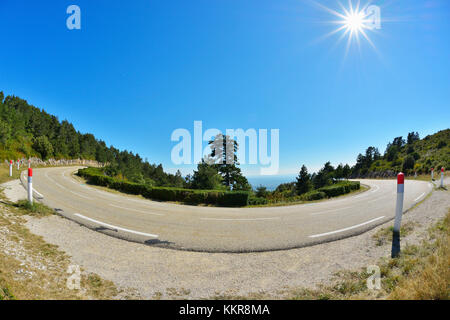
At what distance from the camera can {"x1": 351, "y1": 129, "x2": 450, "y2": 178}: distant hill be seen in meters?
37.5

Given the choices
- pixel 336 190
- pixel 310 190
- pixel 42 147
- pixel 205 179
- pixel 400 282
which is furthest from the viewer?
pixel 42 147

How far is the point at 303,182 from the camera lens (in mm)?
43656

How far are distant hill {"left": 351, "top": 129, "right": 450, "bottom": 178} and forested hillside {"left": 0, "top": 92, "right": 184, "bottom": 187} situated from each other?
56796 mm

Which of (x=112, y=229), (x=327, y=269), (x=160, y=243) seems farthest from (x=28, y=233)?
(x=327, y=269)

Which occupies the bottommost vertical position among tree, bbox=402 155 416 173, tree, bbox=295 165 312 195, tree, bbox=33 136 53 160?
tree, bbox=295 165 312 195

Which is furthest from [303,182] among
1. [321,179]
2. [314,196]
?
[314,196]

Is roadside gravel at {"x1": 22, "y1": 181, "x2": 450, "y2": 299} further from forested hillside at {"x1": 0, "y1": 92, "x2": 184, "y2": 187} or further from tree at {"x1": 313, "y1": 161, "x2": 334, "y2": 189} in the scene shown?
tree at {"x1": 313, "y1": 161, "x2": 334, "y2": 189}

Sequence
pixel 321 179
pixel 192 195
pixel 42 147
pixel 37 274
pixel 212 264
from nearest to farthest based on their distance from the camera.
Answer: pixel 37 274
pixel 212 264
pixel 192 195
pixel 321 179
pixel 42 147

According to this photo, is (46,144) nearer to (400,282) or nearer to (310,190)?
(400,282)

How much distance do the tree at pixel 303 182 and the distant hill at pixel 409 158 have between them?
20715mm

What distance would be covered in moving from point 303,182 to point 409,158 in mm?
29159

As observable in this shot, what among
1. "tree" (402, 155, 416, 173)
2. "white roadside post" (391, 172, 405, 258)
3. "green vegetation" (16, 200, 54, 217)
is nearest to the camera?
"white roadside post" (391, 172, 405, 258)

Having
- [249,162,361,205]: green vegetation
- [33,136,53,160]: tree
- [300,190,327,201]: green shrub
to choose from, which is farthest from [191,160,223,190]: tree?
[33,136,53,160]: tree

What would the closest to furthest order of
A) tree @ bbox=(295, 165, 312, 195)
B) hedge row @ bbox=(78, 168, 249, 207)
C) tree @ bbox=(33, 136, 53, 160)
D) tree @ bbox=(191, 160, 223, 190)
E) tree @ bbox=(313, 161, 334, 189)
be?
hedge row @ bbox=(78, 168, 249, 207) → tree @ bbox=(191, 160, 223, 190) → tree @ bbox=(295, 165, 312, 195) → tree @ bbox=(313, 161, 334, 189) → tree @ bbox=(33, 136, 53, 160)
